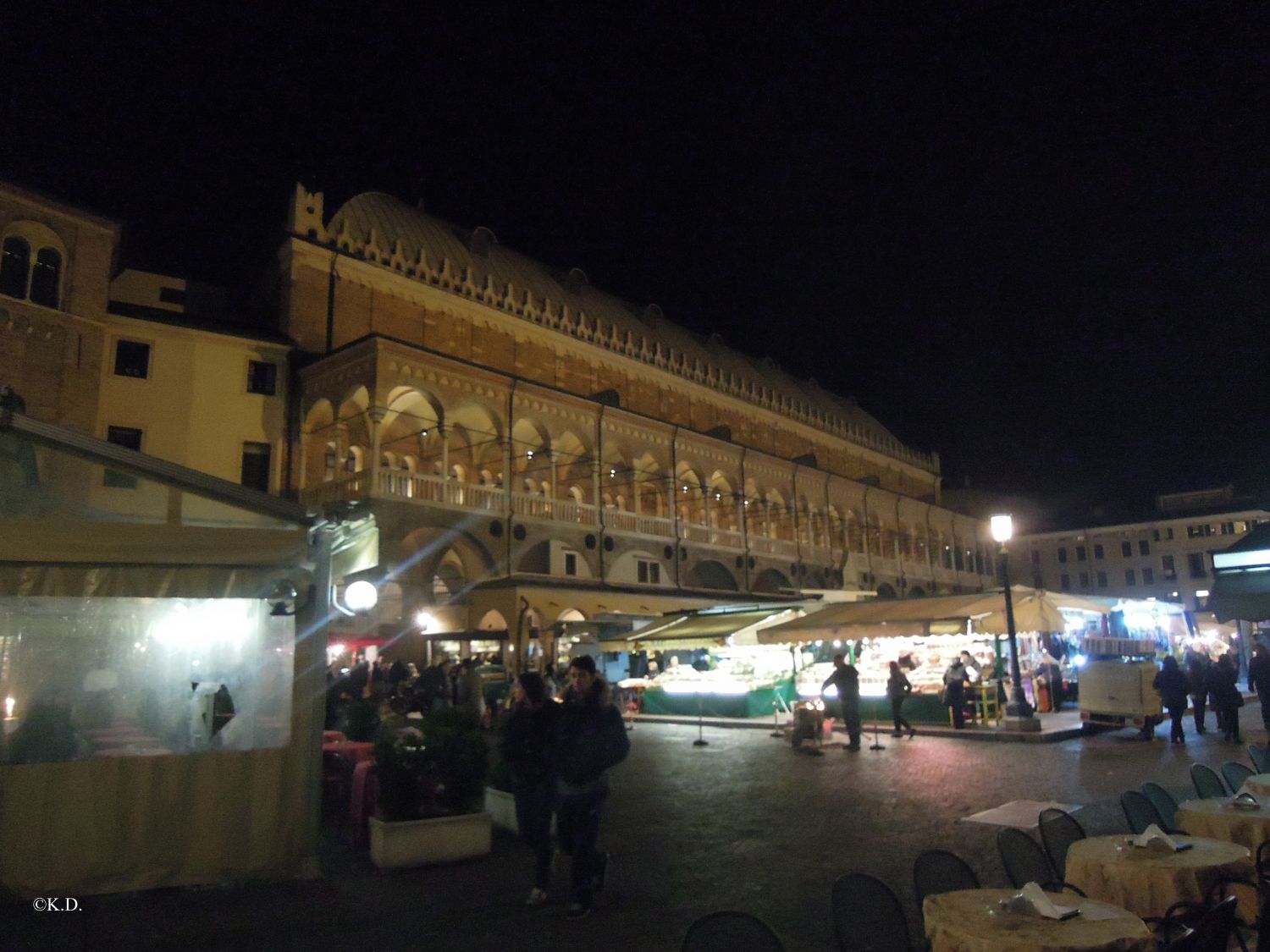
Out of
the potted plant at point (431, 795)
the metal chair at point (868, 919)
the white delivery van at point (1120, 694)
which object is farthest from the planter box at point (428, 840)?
the white delivery van at point (1120, 694)

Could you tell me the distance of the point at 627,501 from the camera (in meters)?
34.2

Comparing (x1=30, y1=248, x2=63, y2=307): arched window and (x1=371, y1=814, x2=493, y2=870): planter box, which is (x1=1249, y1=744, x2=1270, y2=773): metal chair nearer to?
(x1=371, y1=814, x2=493, y2=870): planter box

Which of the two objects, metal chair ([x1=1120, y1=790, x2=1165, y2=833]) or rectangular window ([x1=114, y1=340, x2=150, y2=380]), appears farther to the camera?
rectangular window ([x1=114, y1=340, x2=150, y2=380])

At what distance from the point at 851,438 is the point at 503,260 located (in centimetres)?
2602

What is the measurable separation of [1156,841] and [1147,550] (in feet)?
239

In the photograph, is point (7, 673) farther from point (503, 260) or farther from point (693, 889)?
point (503, 260)

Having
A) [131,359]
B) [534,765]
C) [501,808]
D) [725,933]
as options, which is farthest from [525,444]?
[725,933]

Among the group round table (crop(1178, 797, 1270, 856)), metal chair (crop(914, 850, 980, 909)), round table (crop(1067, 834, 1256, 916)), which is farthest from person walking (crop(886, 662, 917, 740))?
metal chair (crop(914, 850, 980, 909))

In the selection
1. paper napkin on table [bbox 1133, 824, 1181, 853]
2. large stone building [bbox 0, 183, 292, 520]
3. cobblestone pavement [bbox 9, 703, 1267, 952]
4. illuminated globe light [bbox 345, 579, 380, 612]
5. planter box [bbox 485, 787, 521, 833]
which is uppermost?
large stone building [bbox 0, 183, 292, 520]

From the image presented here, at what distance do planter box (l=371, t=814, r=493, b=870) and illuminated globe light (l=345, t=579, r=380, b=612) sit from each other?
6.20 ft

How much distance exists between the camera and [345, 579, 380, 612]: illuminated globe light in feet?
27.6

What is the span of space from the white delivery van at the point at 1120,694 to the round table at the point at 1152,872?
13.6 meters

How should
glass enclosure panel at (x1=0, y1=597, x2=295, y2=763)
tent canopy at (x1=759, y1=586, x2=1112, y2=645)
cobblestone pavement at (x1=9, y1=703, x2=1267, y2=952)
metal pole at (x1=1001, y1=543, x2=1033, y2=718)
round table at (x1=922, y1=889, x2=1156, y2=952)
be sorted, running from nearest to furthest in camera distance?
round table at (x1=922, y1=889, x2=1156, y2=952)
cobblestone pavement at (x1=9, y1=703, x2=1267, y2=952)
glass enclosure panel at (x1=0, y1=597, x2=295, y2=763)
metal pole at (x1=1001, y1=543, x2=1033, y2=718)
tent canopy at (x1=759, y1=586, x2=1112, y2=645)

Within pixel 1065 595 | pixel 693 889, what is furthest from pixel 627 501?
pixel 693 889
